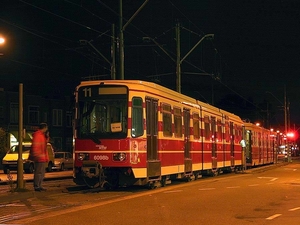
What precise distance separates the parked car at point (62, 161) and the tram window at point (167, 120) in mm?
20543

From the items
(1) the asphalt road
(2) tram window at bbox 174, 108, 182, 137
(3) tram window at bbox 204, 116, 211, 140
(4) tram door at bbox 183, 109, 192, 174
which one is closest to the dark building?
(3) tram window at bbox 204, 116, 211, 140

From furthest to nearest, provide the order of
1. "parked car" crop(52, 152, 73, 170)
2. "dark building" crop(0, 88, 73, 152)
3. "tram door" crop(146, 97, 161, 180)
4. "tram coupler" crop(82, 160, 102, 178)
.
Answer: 1. "dark building" crop(0, 88, 73, 152)
2. "parked car" crop(52, 152, 73, 170)
3. "tram door" crop(146, 97, 161, 180)
4. "tram coupler" crop(82, 160, 102, 178)

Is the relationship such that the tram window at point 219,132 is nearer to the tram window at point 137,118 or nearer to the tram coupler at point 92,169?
the tram window at point 137,118

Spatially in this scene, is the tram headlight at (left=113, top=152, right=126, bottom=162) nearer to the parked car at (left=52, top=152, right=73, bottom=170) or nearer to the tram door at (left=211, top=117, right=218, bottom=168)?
the tram door at (left=211, top=117, right=218, bottom=168)

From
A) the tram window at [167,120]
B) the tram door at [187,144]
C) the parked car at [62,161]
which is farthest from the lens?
the parked car at [62,161]

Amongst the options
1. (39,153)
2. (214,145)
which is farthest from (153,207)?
(214,145)

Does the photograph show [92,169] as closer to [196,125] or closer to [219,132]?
[196,125]

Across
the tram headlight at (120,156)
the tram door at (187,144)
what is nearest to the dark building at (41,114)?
the tram door at (187,144)

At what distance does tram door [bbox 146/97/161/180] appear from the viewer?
58.2ft

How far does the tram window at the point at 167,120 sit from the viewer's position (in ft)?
63.5

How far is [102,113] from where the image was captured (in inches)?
680

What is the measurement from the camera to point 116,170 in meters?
17.3

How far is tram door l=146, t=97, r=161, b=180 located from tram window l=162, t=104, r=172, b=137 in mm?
903

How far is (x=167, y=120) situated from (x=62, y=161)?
22.0 metres
